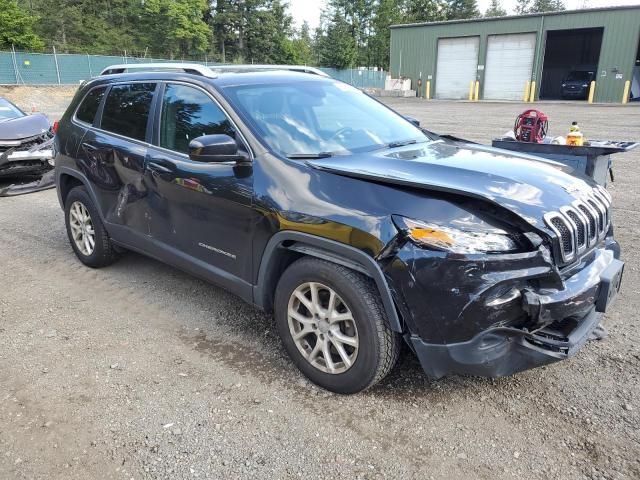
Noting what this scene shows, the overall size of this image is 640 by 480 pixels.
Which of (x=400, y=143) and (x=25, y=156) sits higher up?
(x=400, y=143)

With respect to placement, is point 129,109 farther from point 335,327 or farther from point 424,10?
point 424,10

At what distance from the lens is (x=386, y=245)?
2.56 m

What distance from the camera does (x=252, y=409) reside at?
2.93 meters

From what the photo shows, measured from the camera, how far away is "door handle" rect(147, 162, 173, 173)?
3.82 m

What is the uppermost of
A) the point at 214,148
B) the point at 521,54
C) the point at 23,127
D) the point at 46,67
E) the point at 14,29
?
the point at 14,29

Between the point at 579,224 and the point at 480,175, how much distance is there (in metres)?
0.58

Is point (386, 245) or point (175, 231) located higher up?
point (386, 245)

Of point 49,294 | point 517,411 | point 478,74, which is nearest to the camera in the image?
point 517,411

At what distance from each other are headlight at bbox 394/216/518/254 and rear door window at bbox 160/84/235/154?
1507mm

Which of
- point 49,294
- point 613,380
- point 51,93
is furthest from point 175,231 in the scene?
point 51,93

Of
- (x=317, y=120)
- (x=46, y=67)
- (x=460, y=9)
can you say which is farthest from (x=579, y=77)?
(x=460, y=9)

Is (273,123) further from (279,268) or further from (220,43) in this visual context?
(220,43)

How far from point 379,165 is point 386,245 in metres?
0.64

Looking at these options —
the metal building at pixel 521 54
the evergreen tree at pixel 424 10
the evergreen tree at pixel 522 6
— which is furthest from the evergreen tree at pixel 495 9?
the metal building at pixel 521 54
